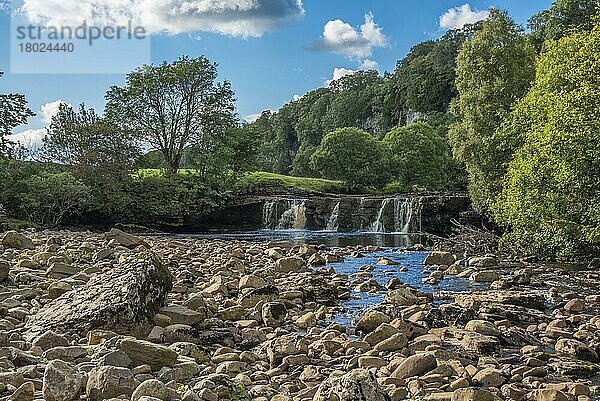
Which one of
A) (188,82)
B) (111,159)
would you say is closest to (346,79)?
(188,82)

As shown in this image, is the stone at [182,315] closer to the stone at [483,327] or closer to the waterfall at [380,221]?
the stone at [483,327]

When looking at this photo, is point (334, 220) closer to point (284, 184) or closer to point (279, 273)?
point (284, 184)

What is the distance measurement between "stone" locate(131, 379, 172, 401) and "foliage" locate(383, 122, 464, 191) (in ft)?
150

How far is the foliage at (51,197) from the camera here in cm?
2762

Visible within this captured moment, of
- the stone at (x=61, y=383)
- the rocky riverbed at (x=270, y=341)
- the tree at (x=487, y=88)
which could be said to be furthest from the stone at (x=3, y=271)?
the tree at (x=487, y=88)

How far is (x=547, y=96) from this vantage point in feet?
55.8

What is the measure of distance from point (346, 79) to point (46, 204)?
81.3 metres

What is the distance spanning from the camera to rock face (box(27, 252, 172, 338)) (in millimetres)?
6891

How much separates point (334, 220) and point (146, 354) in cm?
2938

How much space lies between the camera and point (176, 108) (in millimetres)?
39750

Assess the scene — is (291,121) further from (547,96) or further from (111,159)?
(547,96)

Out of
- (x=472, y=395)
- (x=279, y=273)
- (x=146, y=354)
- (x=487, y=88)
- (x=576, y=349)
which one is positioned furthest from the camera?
(x=487, y=88)

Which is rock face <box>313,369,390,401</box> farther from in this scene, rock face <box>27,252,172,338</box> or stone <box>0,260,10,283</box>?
stone <box>0,260,10,283</box>

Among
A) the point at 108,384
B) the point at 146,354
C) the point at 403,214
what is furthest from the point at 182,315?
the point at 403,214
